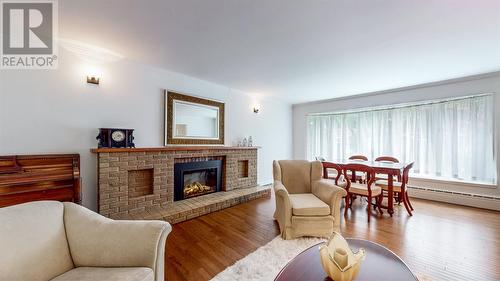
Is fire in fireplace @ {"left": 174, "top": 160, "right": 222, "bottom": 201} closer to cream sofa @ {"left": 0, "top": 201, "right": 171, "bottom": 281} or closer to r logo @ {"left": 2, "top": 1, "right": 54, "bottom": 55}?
cream sofa @ {"left": 0, "top": 201, "right": 171, "bottom": 281}

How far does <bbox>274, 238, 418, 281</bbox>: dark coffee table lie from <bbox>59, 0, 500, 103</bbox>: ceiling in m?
1.97

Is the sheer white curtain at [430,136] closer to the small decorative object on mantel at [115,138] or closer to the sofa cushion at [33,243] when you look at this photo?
the small decorative object on mantel at [115,138]

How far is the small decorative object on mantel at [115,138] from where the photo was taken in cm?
252

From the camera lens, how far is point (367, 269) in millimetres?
1190

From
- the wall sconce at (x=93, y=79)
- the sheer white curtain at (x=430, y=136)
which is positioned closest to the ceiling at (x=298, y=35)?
the wall sconce at (x=93, y=79)


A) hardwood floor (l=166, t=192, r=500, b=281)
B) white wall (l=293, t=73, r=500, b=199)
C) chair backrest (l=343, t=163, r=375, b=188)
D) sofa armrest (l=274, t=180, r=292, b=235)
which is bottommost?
hardwood floor (l=166, t=192, r=500, b=281)

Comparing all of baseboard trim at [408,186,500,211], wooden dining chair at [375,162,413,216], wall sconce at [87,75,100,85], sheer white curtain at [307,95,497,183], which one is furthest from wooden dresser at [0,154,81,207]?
baseboard trim at [408,186,500,211]

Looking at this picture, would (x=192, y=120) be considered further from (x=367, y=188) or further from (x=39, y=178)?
(x=367, y=188)

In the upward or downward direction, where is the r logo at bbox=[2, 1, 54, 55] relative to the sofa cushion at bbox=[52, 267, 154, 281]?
upward

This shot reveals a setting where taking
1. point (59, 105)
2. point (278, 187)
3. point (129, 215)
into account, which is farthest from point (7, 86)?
point (278, 187)

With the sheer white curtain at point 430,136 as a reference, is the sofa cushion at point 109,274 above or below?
below

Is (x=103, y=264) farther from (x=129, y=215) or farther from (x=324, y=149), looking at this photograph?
(x=324, y=149)

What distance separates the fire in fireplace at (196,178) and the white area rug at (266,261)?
183 cm

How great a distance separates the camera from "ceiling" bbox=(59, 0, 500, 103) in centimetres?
171
